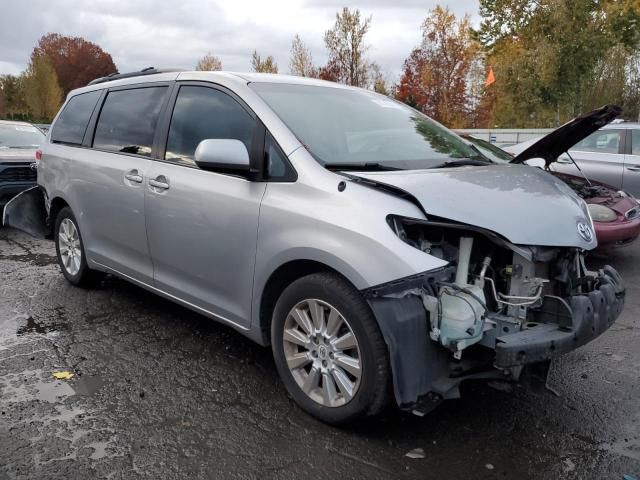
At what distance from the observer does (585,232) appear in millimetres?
2949

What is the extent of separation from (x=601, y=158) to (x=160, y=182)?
644cm

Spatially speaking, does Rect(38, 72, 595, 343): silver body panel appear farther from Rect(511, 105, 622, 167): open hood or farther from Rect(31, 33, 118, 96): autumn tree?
Rect(31, 33, 118, 96): autumn tree

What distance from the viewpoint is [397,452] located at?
2.76 metres

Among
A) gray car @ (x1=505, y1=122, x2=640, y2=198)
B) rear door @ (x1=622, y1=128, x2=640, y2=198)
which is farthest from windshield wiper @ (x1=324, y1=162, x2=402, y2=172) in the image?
rear door @ (x1=622, y1=128, x2=640, y2=198)

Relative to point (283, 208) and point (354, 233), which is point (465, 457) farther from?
point (283, 208)

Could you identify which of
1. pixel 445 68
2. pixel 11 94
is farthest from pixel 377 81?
pixel 11 94

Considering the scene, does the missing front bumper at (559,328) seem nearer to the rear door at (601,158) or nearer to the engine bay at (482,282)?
the engine bay at (482,282)

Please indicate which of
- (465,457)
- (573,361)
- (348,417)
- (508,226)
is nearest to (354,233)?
(508,226)

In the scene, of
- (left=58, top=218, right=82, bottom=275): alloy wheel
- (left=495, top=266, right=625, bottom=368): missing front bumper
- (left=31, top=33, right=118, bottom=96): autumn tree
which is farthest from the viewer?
(left=31, top=33, right=118, bottom=96): autumn tree

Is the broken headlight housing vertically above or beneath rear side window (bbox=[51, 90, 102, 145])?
beneath

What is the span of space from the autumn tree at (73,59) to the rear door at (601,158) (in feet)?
238

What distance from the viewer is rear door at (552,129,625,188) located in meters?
7.71

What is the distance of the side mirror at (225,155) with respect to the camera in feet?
10.3

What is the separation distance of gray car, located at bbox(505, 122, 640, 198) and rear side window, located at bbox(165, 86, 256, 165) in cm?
533
